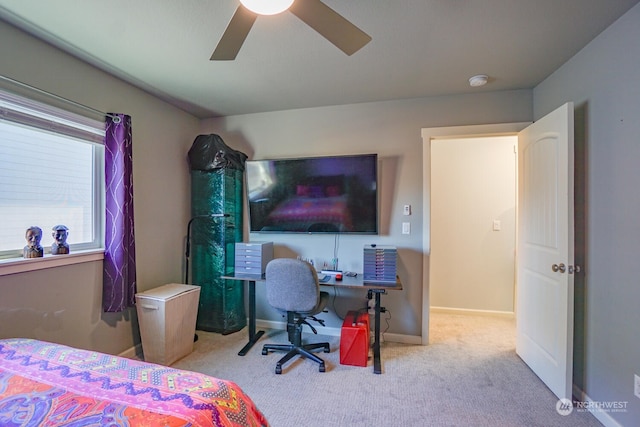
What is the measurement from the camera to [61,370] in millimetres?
1180

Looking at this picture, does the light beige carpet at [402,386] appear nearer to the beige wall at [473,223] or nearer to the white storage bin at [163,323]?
the white storage bin at [163,323]

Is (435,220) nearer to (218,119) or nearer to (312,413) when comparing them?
(312,413)

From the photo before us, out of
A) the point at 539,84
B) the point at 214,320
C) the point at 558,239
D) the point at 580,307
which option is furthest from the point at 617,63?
the point at 214,320

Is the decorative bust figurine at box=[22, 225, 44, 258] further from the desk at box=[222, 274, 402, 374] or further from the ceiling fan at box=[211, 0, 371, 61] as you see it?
the ceiling fan at box=[211, 0, 371, 61]

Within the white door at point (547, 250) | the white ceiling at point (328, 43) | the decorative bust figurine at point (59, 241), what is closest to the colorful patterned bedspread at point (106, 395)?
the decorative bust figurine at point (59, 241)

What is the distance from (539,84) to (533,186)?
Result: 0.94m

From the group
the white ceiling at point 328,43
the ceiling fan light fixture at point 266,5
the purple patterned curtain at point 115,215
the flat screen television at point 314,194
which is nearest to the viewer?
the ceiling fan light fixture at point 266,5

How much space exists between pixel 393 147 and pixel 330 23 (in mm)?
1700

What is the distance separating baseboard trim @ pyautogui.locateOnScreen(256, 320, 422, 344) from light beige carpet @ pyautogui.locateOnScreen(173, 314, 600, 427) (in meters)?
0.06

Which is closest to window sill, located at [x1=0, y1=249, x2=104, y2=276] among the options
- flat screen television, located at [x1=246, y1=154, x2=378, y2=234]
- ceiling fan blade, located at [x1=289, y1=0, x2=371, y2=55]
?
flat screen television, located at [x1=246, y1=154, x2=378, y2=234]

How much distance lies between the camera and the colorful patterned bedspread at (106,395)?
91cm

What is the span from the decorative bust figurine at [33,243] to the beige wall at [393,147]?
1.86m

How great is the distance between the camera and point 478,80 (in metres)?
2.38

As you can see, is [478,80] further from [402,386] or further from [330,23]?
[402,386]
